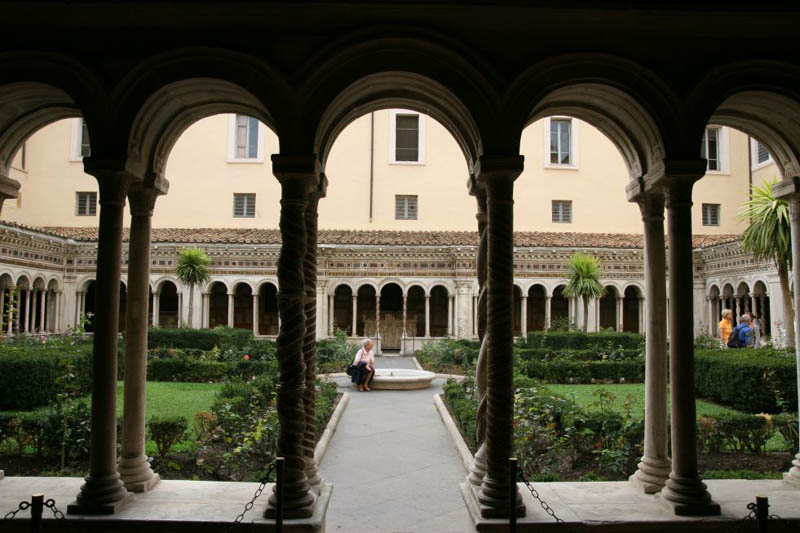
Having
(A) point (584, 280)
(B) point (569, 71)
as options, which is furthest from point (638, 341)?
(B) point (569, 71)

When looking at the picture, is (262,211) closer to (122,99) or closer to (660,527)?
(122,99)

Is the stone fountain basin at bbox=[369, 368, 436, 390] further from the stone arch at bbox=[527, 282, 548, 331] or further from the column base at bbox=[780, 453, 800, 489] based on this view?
the stone arch at bbox=[527, 282, 548, 331]

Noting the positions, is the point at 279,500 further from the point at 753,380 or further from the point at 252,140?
the point at 252,140

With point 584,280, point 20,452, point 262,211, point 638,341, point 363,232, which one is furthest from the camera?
point 262,211

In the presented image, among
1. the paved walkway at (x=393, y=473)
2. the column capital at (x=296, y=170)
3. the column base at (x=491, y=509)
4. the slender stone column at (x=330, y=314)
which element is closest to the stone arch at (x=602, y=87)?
the column capital at (x=296, y=170)

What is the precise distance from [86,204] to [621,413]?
78.8ft

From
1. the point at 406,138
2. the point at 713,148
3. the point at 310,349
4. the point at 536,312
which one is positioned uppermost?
the point at 406,138

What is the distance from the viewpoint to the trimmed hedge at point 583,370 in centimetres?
1407

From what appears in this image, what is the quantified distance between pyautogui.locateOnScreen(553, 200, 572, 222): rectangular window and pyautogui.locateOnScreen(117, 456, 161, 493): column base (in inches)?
894

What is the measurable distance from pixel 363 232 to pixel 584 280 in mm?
8843

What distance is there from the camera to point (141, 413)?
16.9ft

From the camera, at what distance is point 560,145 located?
84.8 feet

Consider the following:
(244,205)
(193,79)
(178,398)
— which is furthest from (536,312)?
(193,79)

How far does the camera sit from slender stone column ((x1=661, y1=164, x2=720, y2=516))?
4492 mm
